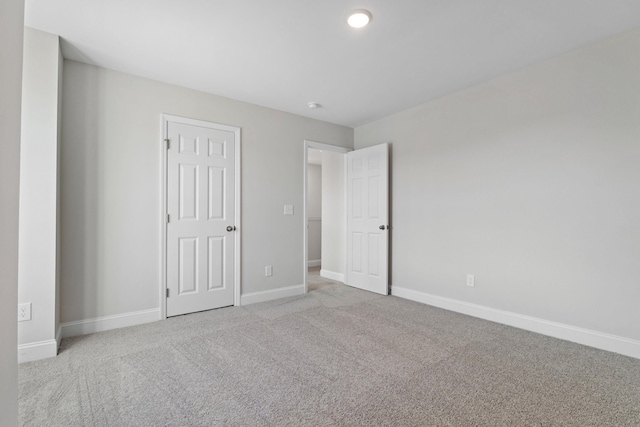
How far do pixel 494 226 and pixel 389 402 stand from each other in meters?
2.22

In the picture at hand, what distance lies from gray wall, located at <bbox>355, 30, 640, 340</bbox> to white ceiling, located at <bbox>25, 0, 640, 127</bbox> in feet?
0.93

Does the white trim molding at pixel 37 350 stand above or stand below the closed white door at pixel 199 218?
below

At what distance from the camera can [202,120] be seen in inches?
136

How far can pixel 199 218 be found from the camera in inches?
135

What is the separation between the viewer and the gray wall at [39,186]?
2309 mm

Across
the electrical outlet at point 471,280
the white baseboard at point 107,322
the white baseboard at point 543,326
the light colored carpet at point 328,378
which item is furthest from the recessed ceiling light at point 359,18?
the white baseboard at point 107,322

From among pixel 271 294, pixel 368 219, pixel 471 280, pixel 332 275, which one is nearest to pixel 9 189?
pixel 271 294

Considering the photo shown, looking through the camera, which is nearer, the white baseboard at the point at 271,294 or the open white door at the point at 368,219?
the white baseboard at the point at 271,294

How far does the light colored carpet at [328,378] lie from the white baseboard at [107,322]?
0.37ft

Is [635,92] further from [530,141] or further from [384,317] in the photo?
[384,317]

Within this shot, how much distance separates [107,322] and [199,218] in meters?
1.30

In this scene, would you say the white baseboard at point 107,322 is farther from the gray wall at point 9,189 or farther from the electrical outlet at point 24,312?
the gray wall at point 9,189

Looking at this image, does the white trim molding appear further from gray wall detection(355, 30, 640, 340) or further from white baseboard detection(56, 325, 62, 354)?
gray wall detection(355, 30, 640, 340)

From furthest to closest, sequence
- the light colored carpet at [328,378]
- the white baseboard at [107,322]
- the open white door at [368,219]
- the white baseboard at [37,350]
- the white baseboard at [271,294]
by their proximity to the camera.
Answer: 1. the open white door at [368,219]
2. the white baseboard at [271,294]
3. the white baseboard at [107,322]
4. the white baseboard at [37,350]
5. the light colored carpet at [328,378]
